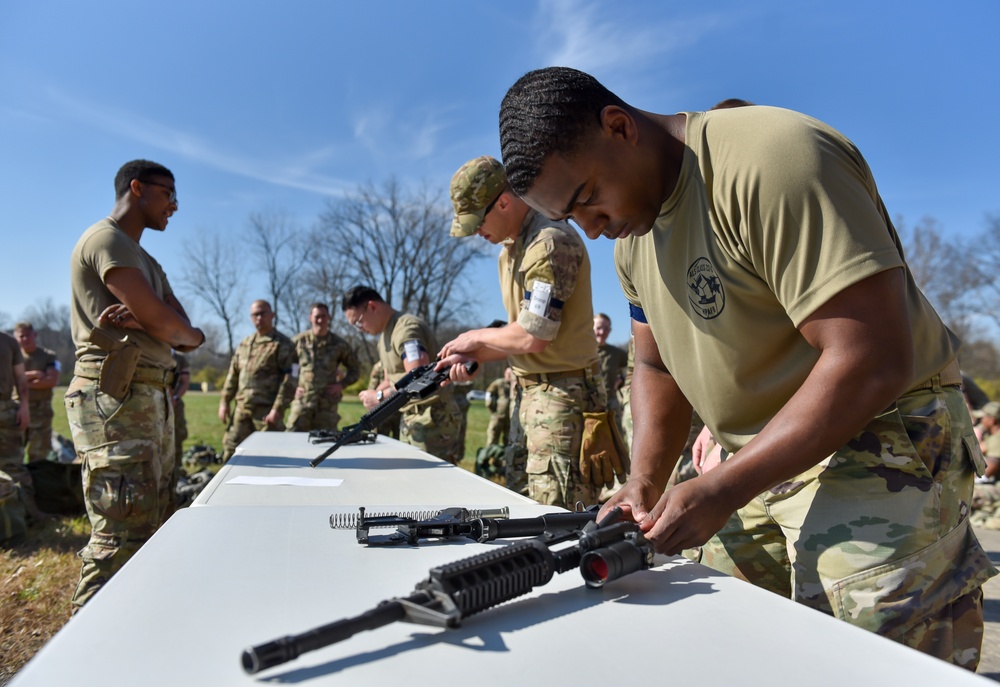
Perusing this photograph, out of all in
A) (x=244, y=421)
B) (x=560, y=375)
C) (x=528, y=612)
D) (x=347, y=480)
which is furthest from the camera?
(x=244, y=421)

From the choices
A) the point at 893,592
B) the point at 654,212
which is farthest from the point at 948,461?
the point at 654,212

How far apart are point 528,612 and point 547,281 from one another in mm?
2080

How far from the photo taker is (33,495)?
5.98m

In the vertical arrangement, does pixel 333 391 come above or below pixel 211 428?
above

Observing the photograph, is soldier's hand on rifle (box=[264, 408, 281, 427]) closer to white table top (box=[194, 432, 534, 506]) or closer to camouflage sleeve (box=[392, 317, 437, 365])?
camouflage sleeve (box=[392, 317, 437, 365])

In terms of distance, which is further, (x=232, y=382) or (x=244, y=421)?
(x=232, y=382)

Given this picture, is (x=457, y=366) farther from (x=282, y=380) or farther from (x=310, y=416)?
(x=282, y=380)

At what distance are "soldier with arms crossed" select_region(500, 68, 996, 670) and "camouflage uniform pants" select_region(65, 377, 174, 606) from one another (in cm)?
258

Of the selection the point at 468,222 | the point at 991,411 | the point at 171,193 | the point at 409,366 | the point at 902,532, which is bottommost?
the point at 991,411

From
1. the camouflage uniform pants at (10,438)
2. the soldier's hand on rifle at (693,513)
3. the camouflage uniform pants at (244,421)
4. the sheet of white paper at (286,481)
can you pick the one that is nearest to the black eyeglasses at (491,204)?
the sheet of white paper at (286,481)

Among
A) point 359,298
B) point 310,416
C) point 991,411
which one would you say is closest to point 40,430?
point 310,416

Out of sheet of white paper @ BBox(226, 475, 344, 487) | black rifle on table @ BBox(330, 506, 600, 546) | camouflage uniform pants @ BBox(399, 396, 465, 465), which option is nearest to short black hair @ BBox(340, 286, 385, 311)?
camouflage uniform pants @ BBox(399, 396, 465, 465)

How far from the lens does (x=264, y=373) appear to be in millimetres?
8656

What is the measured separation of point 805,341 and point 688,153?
0.46m
